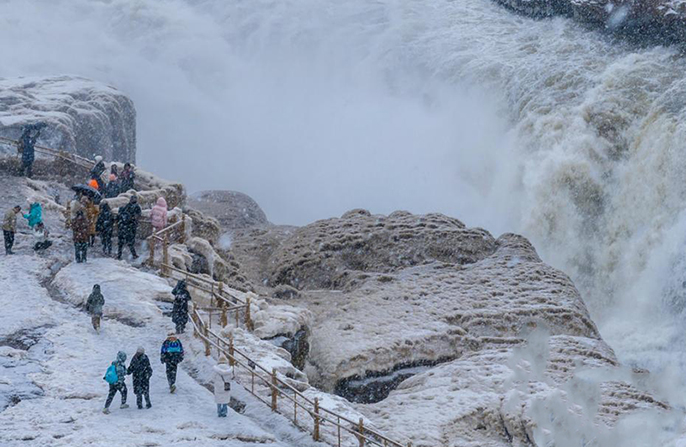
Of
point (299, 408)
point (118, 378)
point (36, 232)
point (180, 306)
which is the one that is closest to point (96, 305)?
point (180, 306)

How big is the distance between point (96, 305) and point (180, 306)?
1.52 metres

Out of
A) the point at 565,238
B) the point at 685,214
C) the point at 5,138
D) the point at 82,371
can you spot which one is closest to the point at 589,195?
the point at 565,238

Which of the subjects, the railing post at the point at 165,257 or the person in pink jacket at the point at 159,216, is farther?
the person in pink jacket at the point at 159,216

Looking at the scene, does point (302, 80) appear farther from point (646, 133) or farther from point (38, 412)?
point (38, 412)

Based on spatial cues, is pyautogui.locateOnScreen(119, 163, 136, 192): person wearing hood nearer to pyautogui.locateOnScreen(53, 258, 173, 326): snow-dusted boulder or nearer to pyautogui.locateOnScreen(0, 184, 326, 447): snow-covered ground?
pyautogui.locateOnScreen(0, 184, 326, 447): snow-covered ground

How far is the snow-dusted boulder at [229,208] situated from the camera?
36.1 m

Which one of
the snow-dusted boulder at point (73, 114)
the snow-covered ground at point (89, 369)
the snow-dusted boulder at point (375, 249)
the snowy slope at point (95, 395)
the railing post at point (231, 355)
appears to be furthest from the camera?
the snow-dusted boulder at point (73, 114)

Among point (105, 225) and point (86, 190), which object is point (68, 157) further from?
point (105, 225)

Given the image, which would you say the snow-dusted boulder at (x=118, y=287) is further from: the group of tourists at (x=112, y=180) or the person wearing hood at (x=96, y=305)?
the group of tourists at (x=112, y=180)

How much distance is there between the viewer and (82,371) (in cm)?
1505

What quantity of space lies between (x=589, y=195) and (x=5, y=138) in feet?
65.9

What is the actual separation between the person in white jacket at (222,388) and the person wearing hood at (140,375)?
1.07 meters

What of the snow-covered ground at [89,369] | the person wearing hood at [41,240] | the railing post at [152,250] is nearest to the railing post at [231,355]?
the snow-covered ground at [89,369]

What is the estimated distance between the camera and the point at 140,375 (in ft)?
45.1
